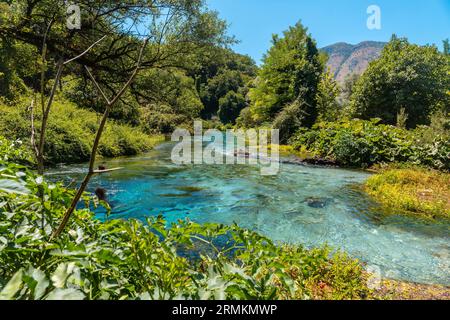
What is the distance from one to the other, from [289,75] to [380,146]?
1246cm

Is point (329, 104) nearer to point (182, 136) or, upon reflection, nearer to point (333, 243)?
point (182, 136)

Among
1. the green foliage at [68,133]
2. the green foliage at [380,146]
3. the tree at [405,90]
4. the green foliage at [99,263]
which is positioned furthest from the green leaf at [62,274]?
the tree at [405,90]

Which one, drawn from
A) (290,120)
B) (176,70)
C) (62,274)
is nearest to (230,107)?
(290,120)

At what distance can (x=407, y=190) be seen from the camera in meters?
8.80

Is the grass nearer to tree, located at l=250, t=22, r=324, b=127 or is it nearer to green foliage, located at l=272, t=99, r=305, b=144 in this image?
green foliage, located at l=272, t=99, r=305, b=144

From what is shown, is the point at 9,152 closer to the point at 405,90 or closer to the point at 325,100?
the point at 325,100

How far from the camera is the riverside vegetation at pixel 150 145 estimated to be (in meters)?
1.38

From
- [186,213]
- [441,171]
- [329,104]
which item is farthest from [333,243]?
[329,104]

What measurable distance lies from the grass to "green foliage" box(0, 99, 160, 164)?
1040 centimetres

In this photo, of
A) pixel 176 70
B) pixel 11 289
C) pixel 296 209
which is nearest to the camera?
pixel 11 289

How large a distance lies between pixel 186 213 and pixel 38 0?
16.3ft

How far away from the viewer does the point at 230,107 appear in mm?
66938

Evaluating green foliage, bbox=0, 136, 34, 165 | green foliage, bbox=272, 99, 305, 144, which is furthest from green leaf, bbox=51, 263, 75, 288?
green foliage, bbox=272, 99, 305, 144

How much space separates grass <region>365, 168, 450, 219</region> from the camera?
7031mm
